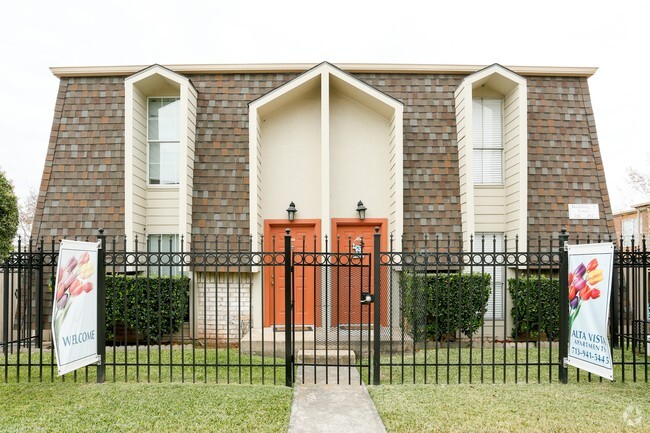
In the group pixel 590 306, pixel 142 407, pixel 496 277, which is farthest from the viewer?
pixel 496 277

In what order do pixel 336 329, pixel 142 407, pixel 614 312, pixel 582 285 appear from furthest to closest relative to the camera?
pixel 336 329 < pixel 614 312 < pixel 582 285 < pixel 142 407

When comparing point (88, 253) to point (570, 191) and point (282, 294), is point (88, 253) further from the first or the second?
point (570, 191)

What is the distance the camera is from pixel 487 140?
1043cm

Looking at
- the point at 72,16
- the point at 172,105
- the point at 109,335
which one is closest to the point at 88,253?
the point at 109,335

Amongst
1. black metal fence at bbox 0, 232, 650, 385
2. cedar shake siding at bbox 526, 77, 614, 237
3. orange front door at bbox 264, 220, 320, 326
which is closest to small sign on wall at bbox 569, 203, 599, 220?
cedar shake siding at bbox 526, 77, 614, 237

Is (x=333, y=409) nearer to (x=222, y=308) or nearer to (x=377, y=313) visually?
(x=377, y=313)

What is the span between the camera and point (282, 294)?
10016 millimetres

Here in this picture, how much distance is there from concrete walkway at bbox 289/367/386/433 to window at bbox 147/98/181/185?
6.18m

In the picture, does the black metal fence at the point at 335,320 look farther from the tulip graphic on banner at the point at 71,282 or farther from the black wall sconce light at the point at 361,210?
the tulip graphic on banner at the point at 71,282

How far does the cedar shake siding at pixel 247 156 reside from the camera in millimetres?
9859

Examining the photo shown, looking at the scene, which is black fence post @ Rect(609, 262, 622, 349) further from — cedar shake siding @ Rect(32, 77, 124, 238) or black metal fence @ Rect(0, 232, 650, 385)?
cedar shake siding @ Rect(32, 77, 124, 238)

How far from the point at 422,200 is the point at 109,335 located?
288 inches

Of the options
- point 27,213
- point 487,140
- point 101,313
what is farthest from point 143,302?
point 27,213

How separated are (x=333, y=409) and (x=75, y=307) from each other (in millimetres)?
3345
